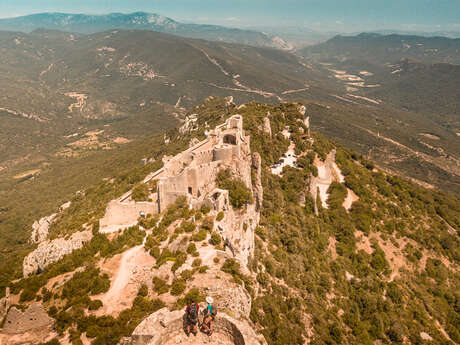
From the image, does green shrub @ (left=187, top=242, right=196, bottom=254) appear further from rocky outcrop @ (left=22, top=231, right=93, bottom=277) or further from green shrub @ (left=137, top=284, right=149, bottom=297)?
rocky outcrop @ (left=22, top=231, right=93, bottom=277)

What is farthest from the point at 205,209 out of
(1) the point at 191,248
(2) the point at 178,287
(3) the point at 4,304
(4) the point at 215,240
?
(3) the point at 4,304

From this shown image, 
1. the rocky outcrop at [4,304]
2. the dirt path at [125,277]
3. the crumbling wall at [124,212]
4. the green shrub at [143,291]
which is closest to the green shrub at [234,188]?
the crumbling wall at [124,212]

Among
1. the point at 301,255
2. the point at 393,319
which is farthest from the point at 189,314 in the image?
the point at 393,319

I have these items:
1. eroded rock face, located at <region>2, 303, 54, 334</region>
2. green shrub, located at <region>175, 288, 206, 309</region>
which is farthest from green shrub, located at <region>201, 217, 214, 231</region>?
eroded rock face, located at <region>2, 303, 54, 334</region>

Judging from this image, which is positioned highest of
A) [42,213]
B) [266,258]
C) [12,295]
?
[12,295]

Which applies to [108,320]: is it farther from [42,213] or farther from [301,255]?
[42,213]

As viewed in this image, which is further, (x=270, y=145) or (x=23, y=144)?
(x=23, y=144)

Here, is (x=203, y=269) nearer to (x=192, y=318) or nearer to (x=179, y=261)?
(x=179, y=261)
